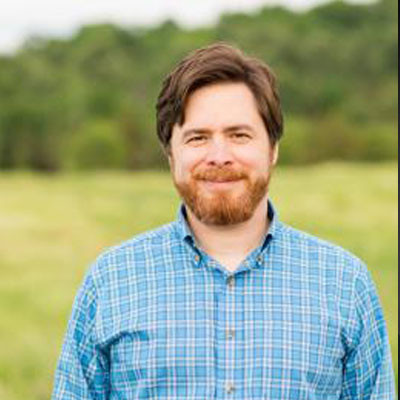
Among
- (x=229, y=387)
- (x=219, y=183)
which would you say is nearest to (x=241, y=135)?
(x=219, y=183)

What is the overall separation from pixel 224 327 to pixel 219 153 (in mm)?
474

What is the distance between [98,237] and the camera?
18.1 meters

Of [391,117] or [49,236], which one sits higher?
[391,117]

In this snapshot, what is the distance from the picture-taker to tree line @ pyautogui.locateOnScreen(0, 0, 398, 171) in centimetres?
3819

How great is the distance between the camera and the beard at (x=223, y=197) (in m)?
2.46

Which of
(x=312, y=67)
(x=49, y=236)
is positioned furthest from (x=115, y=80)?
(x=49, y=236)

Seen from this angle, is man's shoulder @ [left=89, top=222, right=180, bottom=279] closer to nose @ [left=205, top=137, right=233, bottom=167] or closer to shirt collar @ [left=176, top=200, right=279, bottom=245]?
shirt collar @ [left=176, top=200, right=279, bottom=245]

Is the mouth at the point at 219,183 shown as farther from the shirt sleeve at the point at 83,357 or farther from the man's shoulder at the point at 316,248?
the shirt sleeve at the point at 83,357

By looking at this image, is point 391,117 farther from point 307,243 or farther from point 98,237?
point 307,243

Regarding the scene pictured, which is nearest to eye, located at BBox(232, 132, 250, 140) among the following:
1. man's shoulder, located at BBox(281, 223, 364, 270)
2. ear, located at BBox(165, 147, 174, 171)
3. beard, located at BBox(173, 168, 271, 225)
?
beard, located at BBox(173, 168, 271, 225)

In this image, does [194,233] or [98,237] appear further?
[98,237]

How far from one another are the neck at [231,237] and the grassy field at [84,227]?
473cm

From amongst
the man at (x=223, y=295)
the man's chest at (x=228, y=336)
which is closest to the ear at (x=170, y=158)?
the man at (x=223, y=295)

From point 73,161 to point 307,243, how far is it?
116ft
